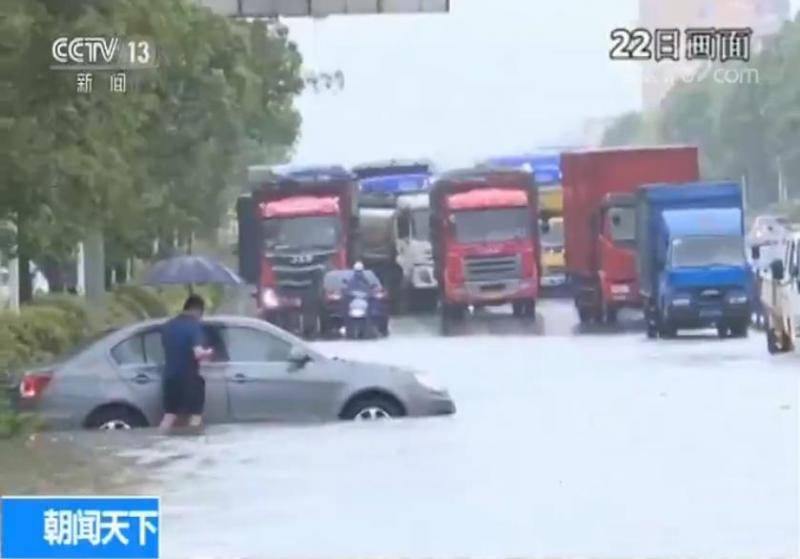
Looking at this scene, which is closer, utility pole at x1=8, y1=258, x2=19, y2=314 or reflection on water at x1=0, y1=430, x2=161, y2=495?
reflection on water at x1=0, y1=430, x2=161, y2=495

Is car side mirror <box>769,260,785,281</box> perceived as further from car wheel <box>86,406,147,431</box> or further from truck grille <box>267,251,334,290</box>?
car wheel <box>86,406,147,431</box>

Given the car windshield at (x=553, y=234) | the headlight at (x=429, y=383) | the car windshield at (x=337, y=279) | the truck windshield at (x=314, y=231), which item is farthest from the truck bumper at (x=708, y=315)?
the truck windshield at (x=314, y=231)

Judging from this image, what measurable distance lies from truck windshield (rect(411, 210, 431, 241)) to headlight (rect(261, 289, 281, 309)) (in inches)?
19.1

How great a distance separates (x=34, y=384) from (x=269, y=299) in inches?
30.9

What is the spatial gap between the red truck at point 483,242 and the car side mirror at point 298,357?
1.49 ft

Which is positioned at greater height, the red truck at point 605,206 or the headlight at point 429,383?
the red truck at point 605,206

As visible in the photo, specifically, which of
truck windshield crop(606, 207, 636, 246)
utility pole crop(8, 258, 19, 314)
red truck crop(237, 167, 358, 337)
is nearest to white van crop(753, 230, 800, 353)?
truck windshield crop(606, 207, 636, 246)

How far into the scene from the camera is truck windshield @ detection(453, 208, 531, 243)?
26.5 feet

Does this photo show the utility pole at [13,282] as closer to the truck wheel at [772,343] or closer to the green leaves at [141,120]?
the green leaves at [141,120]

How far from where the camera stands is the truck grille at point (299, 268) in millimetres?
8125

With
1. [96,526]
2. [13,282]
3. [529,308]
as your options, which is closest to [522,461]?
[529,308]

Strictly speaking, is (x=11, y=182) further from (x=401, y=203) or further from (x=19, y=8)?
(x=401, y=203)

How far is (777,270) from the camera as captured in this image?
8.11 meters

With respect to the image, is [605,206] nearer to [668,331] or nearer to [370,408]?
[668,331]
